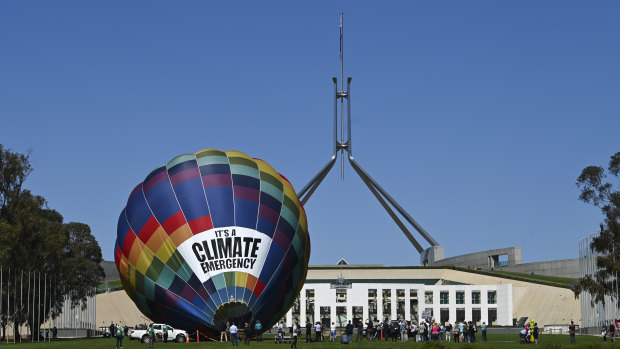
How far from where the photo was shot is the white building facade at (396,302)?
92.1m

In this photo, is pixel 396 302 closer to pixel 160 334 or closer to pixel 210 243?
pixel 160 334

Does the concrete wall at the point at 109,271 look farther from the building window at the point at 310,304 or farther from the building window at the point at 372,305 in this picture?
the building window at the point at 372,305

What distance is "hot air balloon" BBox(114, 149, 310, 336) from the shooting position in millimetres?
45375

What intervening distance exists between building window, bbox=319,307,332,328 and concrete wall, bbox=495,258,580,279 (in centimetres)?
4468

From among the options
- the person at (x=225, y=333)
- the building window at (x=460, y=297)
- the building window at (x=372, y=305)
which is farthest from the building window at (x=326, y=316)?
the person at (x=225, y=333)

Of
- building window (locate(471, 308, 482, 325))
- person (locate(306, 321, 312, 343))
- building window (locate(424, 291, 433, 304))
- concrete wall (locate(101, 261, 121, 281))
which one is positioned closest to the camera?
person (locate(306, 321, 312, 343))

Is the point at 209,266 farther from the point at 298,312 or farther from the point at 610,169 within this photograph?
the point at 298,312

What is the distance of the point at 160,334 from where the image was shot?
192ft

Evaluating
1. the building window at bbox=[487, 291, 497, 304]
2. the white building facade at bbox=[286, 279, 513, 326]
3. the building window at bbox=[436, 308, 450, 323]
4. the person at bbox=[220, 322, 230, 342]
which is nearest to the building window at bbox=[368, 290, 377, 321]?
the white building facade at bbox=[286, 279, 513, 326]

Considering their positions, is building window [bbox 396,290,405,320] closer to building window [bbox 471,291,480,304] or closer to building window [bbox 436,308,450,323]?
building window [bbox 436,308,450,323]

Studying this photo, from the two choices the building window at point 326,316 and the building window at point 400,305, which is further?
the building window at point 400,305

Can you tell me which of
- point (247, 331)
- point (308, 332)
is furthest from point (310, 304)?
point (247, 331)

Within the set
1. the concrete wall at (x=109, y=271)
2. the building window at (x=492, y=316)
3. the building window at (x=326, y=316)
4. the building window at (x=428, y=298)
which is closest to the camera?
the building window at (x=326, y=316)

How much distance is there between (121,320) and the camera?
114 metres
